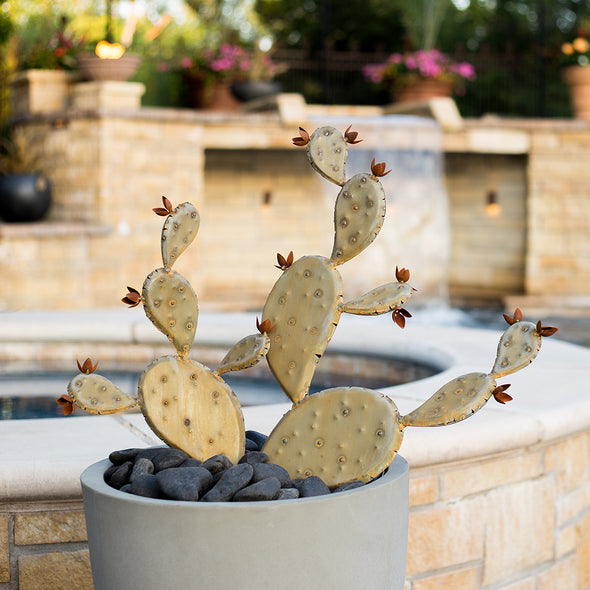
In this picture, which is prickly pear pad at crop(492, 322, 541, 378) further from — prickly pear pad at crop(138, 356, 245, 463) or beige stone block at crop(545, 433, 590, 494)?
beige stone block at crop(545, 433, 590, 494)

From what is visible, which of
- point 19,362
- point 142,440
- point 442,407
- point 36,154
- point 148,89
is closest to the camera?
point 442,407

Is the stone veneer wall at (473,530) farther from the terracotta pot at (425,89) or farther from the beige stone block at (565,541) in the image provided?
the terracotta pot at (425,89)

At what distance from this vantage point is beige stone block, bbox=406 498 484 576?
2.75 m

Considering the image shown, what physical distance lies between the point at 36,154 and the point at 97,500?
9.82m

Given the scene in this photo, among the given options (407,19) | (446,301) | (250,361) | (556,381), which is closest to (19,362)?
(556,381)

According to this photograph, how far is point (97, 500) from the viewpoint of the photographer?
195cm

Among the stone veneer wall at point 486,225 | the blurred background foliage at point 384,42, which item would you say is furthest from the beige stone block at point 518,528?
the blurred background foliage at point 384,42

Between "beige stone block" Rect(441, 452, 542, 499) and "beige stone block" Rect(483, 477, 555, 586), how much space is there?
0.09 ft

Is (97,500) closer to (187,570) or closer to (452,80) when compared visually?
(187,570)

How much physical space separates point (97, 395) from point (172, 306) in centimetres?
28

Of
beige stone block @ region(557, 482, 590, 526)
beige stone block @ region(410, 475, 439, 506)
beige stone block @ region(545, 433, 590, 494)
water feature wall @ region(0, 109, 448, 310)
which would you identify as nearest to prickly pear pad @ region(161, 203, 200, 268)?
beige stone block @ region(410, 475, 439, 506)

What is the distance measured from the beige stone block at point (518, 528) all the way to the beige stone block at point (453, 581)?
0.15 ft

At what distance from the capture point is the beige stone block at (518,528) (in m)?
2.88

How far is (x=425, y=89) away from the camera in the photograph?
41.8 ft
